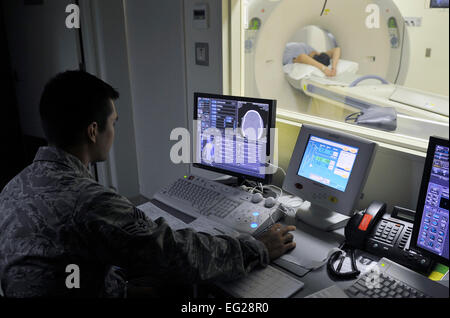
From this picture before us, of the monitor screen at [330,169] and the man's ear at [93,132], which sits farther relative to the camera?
the monitor screen at [330,169]

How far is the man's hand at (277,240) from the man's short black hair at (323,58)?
6.15ft

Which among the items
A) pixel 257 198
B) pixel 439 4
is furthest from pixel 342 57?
pixel 257 198

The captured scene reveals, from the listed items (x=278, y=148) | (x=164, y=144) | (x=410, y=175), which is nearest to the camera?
(x=410, y=175)

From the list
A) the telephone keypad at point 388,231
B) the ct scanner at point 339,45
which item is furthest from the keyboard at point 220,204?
the ct scanner at point 339,45

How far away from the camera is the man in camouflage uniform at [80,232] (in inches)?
40.9

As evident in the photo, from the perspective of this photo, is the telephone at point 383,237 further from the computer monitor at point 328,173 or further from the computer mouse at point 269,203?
the computer mouse at point 269,203

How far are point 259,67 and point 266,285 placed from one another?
1833mm

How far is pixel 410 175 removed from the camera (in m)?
1.52

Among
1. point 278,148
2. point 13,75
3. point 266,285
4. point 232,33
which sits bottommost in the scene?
point 266,285

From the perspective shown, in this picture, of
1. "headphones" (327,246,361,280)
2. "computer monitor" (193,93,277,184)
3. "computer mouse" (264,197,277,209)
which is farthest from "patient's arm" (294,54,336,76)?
"headphones" (327,246,361,280)

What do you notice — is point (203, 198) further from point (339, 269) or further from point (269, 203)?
point (339, 269)

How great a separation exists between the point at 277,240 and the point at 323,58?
77.5 inches
